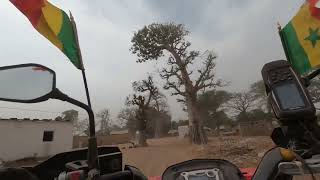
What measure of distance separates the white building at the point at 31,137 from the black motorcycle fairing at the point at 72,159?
21.0 metres

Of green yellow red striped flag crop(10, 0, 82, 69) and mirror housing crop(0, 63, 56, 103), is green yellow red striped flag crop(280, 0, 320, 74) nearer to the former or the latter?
green yellow red striped flag crop(10, 0, 82, 69)

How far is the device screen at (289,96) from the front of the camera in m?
1.03

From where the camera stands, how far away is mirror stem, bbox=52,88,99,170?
1.14 metres

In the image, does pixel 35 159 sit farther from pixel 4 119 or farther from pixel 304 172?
pixel 304 172

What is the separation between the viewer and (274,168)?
956 millimetres

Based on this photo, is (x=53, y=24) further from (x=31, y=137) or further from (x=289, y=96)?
(x=31, y=137)

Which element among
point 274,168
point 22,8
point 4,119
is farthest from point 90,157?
point 4,119

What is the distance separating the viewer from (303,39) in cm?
170

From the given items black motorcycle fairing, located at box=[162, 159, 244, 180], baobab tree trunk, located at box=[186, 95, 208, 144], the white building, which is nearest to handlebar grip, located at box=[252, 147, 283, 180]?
black motorcycle fairing, located at box=[162, 159, 244, 180]

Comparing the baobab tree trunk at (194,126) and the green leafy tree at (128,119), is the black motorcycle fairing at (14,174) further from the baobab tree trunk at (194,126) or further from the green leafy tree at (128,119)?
the green leafy tree at (128,119)

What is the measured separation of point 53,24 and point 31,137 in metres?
25.5

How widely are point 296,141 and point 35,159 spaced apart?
85.1ft

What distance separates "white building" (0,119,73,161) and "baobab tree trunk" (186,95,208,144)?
376 inches

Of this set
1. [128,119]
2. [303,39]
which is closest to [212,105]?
[128,119]
